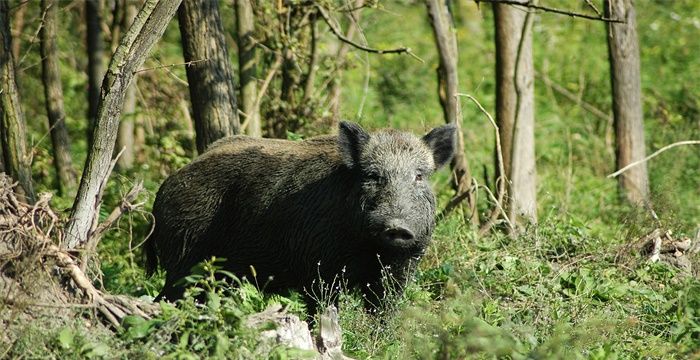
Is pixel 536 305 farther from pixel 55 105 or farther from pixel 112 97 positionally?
pixel 55 105

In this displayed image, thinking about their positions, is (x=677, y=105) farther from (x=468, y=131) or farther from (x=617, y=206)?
(x=617, y=206)

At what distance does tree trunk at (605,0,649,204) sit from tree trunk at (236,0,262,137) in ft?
12.0

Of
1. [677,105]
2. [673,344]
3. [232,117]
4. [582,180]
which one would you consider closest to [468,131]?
[582,180]

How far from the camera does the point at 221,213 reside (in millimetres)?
7711

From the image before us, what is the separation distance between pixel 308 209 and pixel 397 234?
783 millimetres

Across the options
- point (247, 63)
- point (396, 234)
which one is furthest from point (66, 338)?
point (247, 63)

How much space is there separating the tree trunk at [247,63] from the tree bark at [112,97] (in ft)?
11.0

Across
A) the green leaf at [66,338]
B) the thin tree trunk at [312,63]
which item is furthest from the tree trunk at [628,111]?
the green leaf at [66,338]

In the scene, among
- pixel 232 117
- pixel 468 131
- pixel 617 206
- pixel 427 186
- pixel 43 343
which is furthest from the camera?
pixel 468 131

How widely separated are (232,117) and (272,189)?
154 centimetres

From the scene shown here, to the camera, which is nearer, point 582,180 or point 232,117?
point 232,117

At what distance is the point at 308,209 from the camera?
7.44m

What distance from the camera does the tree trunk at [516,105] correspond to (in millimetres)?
9641

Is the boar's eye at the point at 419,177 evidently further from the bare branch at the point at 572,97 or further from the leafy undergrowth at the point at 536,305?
the bare branch at the point at 572,97
